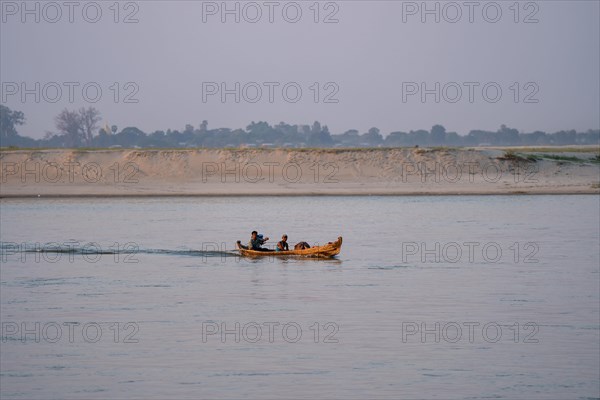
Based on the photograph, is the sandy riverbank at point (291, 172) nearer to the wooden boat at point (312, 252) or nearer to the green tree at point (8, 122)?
the wooden boat at point (312, 252)

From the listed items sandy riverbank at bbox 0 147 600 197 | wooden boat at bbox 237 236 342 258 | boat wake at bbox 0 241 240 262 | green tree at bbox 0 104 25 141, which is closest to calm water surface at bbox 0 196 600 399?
boat wake at bbox 0 241 240 262

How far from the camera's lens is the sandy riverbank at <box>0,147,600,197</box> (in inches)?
2473

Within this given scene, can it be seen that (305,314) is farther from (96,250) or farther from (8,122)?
(8,122)

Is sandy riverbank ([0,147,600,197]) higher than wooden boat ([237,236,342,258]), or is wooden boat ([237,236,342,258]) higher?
sandy riverbank ([0,147,600,197])

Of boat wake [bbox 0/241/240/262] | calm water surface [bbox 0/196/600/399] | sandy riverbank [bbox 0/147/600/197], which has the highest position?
sandy riverbank [bbox 0/147/600/197]

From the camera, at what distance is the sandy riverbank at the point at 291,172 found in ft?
206

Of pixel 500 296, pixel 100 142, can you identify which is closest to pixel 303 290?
pixel 500 296

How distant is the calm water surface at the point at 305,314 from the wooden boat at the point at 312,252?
0.32m

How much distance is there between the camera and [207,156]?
70.4 metres

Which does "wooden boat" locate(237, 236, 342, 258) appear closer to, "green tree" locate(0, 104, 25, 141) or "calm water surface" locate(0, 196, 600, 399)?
"calm water surface" locate(0, 196, 600, 399)

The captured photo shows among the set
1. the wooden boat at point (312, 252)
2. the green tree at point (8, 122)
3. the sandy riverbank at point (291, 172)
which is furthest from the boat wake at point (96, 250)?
the green tree at point (8, 122)

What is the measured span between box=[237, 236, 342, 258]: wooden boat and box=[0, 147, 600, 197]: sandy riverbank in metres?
28.3

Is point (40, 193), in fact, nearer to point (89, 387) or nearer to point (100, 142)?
point (89, 387)

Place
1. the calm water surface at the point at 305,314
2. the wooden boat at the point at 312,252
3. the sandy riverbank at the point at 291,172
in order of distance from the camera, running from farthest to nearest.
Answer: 1. the sandy riverbank at the point at 291,172
2. the wooden boat at the point at 312,252
3. the calm water surface at the point at 305,314
